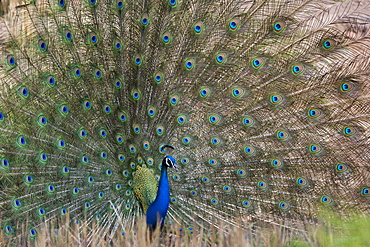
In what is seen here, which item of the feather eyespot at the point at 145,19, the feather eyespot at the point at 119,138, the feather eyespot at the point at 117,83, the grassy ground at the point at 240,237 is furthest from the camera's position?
the feather eyespot at the point at 119,138

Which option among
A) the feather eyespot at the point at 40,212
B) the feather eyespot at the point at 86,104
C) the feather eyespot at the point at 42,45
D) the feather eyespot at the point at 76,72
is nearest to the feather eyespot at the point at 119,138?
the feather eyespot at the point at 86,104

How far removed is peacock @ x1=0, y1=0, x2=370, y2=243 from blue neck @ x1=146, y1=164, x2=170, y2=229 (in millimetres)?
15

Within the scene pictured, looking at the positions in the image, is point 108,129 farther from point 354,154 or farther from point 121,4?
point 354,154

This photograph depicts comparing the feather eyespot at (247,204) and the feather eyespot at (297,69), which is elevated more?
the feather eyespot at (297,69)

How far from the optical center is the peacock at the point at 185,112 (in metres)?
4.59

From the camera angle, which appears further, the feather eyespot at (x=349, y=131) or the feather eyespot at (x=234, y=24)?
the feather eyespot at (x=234, y=24)

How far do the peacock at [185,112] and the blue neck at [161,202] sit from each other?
0.02 meters

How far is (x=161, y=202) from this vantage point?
463 centimetres

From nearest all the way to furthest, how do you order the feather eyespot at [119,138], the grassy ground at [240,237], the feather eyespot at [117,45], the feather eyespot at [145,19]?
the grassy ground at [240,237] → the feather eyespot at [145,19] → the feather eyespot at [117,45] → the feather eyespot at [119,138]

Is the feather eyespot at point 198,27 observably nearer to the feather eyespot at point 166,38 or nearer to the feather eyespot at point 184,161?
the feather eyespot at point 166,38

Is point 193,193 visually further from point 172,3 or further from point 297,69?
point 172,3

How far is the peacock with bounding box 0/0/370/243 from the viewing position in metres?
4.59

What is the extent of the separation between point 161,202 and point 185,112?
92cm

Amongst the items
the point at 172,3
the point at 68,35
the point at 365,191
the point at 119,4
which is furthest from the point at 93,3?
the point at 365,191
